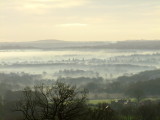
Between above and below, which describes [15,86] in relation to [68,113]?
below

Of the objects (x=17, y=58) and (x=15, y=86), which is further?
(x=17, y=58)

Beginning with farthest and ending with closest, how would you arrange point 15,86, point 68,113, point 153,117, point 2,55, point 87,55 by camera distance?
point 87,55, point 2,55, point 15,86, point 153,117, point 68,113

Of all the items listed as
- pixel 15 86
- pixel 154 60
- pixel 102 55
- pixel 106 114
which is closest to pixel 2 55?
pixel 102 55

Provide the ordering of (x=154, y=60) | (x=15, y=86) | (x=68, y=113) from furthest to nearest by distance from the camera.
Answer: (x=154, y=60)
(x=15, y=86)
(x=68, y=113)

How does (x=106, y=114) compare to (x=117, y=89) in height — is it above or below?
above

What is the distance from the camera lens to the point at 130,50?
168375 millimetres

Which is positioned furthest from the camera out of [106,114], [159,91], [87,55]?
[87,55]

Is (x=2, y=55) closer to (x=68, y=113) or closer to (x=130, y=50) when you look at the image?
(x=130, y=50)

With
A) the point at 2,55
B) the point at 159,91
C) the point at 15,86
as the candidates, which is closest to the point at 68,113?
the point at 159,91

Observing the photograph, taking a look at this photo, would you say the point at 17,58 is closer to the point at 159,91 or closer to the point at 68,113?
the point at 159,91

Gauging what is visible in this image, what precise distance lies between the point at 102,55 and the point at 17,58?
1692 inches

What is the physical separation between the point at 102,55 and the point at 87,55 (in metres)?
7.87

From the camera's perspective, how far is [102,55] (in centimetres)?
19262

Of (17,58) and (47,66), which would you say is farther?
(17,58)
